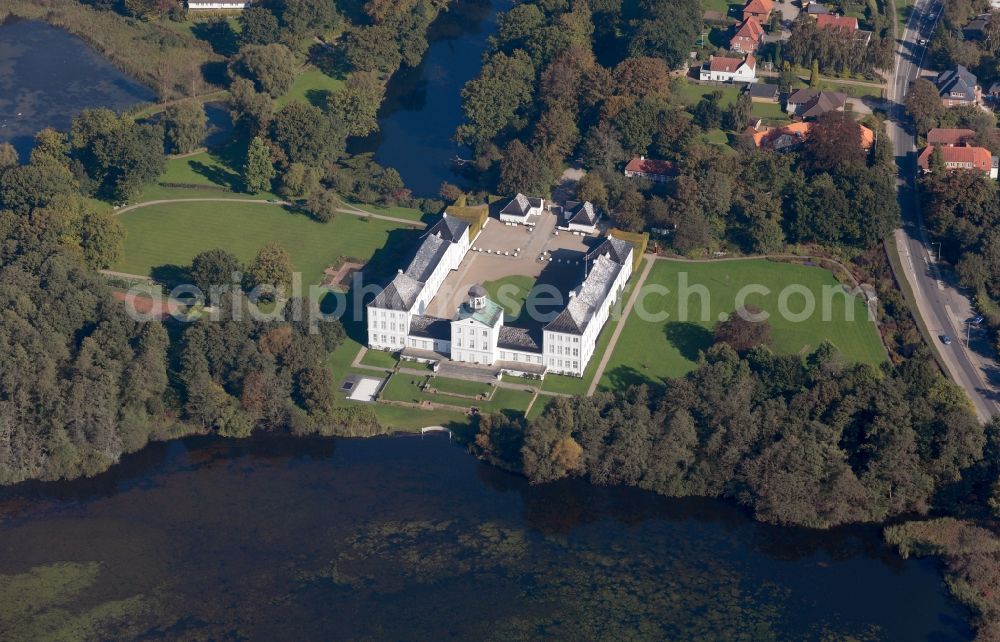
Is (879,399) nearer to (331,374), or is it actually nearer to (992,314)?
(992,314)

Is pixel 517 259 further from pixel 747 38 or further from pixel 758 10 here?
pixel 758 10

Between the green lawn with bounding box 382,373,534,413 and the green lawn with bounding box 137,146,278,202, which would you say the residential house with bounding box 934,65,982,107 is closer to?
the green lawn with bounding box 382,373,534,413

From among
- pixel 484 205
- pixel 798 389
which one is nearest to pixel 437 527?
pixel 798 389

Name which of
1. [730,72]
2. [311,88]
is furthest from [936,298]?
[311,88]

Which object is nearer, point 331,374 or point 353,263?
point 331,374

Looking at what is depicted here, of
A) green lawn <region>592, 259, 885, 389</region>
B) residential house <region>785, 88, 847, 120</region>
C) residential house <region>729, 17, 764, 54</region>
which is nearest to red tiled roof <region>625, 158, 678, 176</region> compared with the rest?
green lawn <region>592, 259, 885, 389</region>
